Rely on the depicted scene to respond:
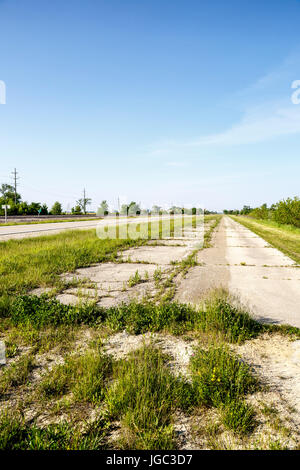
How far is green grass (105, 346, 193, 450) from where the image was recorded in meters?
1.80

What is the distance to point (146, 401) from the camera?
2061 millimetres

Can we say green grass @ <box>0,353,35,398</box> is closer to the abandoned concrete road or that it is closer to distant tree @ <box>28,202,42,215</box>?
the abandoned concrete road

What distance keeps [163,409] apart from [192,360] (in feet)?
2.42

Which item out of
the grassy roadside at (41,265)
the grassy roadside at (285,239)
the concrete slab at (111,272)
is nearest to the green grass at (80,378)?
the grassy roadside at (41,265)

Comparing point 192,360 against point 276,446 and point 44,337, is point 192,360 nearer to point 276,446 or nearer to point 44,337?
point 276,446

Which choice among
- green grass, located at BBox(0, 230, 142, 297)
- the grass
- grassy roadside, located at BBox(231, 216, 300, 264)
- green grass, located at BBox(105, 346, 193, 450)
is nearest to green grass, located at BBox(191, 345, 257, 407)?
green grass, located at BBox(105, 346, 193, 450)

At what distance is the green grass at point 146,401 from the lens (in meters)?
1.80

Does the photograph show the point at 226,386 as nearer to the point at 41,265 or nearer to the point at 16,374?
the point at 16,374

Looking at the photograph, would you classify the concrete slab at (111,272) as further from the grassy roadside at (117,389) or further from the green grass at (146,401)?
the green grass at (146,401)

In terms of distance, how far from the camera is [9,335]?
3.36 m

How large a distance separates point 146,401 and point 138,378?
273 mm

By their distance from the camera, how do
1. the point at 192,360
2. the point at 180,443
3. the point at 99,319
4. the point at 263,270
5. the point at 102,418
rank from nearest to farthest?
the point at 180,443 → the point at 102,418 → the point at 192,360 → the point at 99,319 → the point at 263,270
